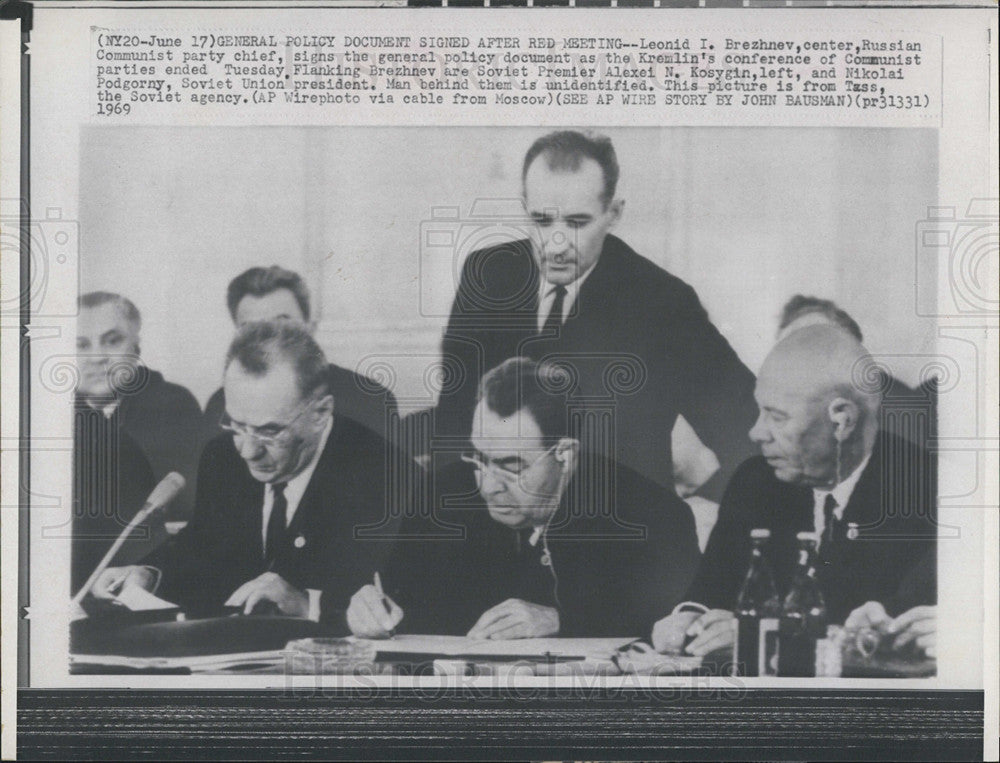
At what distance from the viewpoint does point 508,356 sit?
354cm

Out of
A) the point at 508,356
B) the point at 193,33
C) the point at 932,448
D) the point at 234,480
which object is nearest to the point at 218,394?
the point at 234,480

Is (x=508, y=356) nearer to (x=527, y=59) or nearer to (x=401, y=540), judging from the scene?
(x=401, y=540)

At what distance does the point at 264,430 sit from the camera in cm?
356

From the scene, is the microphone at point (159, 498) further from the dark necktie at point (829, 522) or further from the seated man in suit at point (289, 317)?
the dark necktie at point (829, 522)

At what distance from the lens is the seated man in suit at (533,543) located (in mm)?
3537

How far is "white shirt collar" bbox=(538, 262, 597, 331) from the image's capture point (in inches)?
140

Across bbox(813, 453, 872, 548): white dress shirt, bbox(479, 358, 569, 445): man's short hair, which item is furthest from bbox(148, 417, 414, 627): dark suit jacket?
bbox(813, 453, 872, 548): white dress shirt

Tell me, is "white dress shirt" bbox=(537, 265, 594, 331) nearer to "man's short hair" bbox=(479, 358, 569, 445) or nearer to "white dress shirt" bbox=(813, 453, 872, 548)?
"man's short hair" bbox=(479, 358, 569, 445)

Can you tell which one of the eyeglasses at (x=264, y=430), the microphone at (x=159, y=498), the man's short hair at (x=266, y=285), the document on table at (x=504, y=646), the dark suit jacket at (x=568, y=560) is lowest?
the document on table at (x=504, y=646)

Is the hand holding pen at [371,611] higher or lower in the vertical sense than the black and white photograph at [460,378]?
lower

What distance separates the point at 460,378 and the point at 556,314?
0.42 m

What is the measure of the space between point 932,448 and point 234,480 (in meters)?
2.58

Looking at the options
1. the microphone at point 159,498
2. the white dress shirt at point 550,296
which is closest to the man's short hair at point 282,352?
the microphone at point 159,498

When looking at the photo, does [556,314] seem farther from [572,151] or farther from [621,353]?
[572,151]
